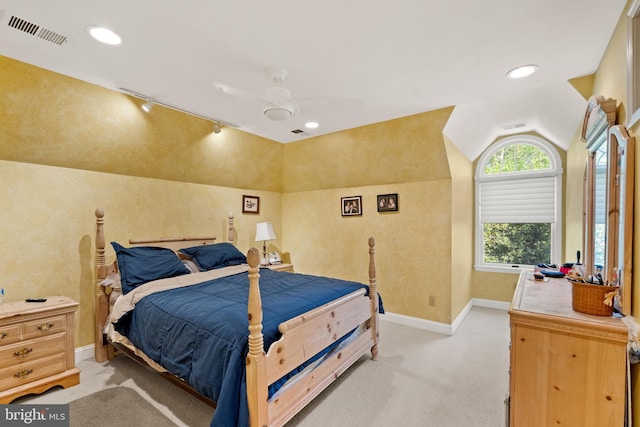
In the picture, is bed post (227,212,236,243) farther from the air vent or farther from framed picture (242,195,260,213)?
the air vent

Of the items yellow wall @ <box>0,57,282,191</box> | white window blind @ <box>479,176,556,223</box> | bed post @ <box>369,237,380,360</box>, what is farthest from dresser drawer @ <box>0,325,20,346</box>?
white window blind @ <box>479,176,556,223</box>

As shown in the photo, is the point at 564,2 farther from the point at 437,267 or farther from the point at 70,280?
the point at 70,280

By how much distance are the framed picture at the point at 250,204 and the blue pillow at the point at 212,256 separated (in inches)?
32.4

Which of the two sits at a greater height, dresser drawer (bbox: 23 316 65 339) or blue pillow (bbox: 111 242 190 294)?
blue pillow (bbox: 111 242 190 294)

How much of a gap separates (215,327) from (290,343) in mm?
482

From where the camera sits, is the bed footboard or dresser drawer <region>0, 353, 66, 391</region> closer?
the bed footboard

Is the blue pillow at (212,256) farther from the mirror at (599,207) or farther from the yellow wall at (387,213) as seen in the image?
the mirror at (599,207)

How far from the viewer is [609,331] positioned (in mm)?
1308

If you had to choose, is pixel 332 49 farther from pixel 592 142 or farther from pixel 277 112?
pixel 592 142

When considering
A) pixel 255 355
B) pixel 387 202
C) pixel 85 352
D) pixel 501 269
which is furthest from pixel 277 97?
pixel 501 269

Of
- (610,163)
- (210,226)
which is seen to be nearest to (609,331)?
(610,163)

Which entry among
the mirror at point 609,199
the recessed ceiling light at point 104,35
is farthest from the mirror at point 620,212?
the recessed ceiling light at point 104,35

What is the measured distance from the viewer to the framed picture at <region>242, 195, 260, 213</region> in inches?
172

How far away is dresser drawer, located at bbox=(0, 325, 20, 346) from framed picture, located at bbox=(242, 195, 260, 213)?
8.67 feet
